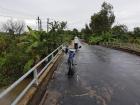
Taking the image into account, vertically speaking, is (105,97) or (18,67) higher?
(105,97)

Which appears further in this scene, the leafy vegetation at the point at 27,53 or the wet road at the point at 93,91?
the leafy vegetation at the point at 27,53

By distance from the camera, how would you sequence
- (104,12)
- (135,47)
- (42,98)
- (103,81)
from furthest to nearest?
1. (104,12)
2. (135,47)
3. (103,81)
4. (42,98)

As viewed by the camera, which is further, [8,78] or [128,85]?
[8,78]

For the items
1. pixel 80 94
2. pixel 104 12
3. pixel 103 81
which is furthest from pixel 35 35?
pixel 104 12

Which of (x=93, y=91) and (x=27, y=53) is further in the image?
(x=27, y=53)

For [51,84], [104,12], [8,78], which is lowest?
[8,78]

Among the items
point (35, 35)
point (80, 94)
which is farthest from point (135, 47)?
point (80, 94)

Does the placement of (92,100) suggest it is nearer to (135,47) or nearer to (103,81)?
(103,81)

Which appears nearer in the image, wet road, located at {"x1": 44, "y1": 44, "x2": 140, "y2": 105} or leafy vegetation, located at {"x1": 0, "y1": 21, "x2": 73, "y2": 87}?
wet road, located at {"x1": 44, "y1": 44, "x2": 140, "y2": 105}

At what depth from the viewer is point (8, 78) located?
28.4 m

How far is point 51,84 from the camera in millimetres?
10602

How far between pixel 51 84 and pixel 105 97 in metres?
3.02

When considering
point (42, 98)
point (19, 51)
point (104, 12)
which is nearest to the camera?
point (42, 98)

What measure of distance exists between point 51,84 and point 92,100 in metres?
3.06
